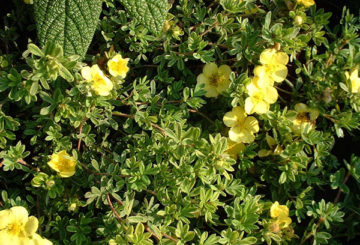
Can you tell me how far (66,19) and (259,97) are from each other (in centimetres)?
75

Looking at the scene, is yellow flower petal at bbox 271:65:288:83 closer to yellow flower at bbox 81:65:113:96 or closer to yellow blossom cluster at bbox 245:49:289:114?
yellow blossom cluster at bbox 245:49:289:114

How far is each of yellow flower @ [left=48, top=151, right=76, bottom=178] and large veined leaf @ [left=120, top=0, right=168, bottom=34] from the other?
0.54 m

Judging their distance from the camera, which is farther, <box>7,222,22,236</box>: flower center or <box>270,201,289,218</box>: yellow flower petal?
<box>270,201,289,218</box>: yellow flower petal

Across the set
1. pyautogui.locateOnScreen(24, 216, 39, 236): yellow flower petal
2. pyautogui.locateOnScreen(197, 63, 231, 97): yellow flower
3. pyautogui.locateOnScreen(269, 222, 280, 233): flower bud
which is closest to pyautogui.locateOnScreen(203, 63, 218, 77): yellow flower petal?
pyautogui.locateOnScreen(197, 63, 231, 97): yellow flower

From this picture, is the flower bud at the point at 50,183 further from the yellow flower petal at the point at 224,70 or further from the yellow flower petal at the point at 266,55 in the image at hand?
the yellow flower petal at the point at 266,55

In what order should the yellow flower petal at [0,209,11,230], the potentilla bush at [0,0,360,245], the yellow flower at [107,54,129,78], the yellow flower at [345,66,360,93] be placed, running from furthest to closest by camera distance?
the yellow flower at [345,66,360,93], the yellow flower at [107,54,129,78], the potentilla bush at [0,0,360,245], the yellow flower petal at [0,209,11,230]

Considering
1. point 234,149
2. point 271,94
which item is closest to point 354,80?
point 271,94

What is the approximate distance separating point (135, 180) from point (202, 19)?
0.69m

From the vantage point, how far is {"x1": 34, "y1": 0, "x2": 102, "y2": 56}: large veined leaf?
1386mm

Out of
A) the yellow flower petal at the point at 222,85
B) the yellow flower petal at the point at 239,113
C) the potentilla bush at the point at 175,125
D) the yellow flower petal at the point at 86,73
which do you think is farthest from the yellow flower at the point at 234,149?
the yellow flower petal at the point at 86,73

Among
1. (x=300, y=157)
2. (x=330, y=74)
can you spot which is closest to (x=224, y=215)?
(x=300, y=157)

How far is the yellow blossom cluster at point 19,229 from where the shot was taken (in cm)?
143

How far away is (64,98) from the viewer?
1562mm

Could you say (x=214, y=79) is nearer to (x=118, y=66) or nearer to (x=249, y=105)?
(x=249, y=105)
